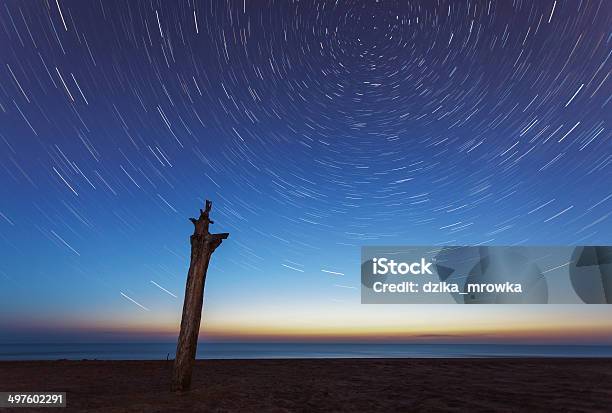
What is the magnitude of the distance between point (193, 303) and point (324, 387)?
4.73m

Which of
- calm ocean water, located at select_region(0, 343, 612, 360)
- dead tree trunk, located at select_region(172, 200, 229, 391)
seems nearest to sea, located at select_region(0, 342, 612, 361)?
calm ocean water, located at select_region(0, 343, 612, 360)

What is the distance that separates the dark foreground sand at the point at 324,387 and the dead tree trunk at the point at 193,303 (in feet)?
1.89

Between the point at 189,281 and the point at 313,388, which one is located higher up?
the point at 189,281

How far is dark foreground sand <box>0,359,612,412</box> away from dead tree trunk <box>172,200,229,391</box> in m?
0.58

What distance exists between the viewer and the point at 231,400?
10.8m

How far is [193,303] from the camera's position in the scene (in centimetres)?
1121

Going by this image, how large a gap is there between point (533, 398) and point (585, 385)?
324cm

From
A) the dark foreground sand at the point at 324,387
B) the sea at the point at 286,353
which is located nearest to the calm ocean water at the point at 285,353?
the sea at the point at 286,353

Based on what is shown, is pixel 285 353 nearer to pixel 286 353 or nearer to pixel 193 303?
pixel 286 353

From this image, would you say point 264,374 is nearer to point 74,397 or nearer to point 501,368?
point 74,397

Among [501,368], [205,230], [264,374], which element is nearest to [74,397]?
[205,230]

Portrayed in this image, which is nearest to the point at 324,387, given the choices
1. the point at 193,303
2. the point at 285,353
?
the point at 193,303

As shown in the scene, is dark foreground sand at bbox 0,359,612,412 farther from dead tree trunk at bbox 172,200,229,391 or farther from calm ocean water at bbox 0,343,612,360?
calm ocean water at bbox 0,343,612,360

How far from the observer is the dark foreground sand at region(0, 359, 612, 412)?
1014 cm
